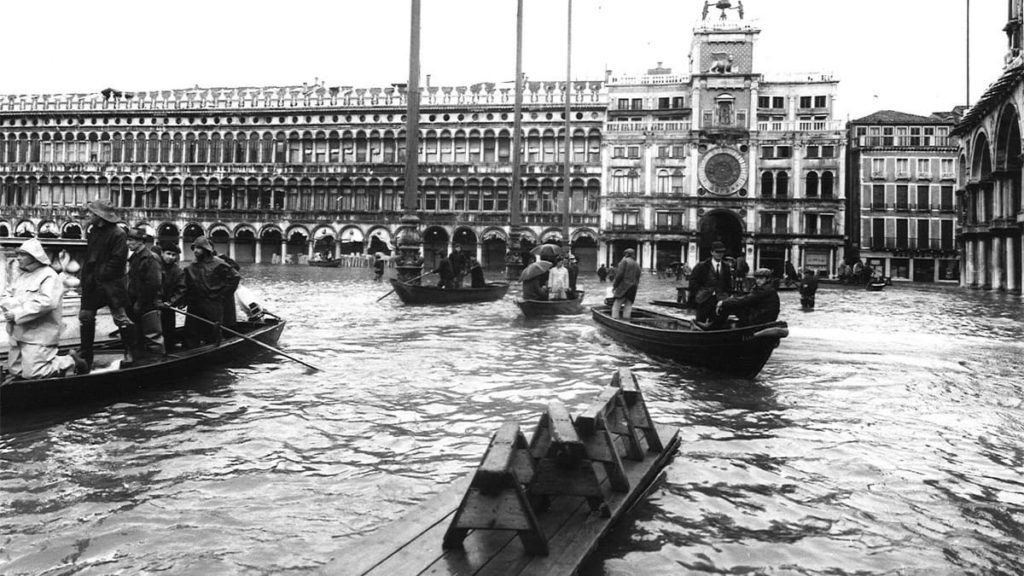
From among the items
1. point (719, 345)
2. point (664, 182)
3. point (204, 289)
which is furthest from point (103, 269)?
point (664, 182)

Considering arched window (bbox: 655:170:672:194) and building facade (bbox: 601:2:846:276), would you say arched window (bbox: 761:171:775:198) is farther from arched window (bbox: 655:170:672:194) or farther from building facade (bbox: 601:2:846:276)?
arched window (bbox: 655:170:672:194)

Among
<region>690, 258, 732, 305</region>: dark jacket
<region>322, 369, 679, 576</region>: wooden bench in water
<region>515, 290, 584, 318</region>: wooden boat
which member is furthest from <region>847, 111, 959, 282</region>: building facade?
<region>322, 369, 679, 576</region>: wooden bench in water

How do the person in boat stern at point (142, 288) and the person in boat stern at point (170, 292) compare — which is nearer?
the person in boat stern at point (142, 288)

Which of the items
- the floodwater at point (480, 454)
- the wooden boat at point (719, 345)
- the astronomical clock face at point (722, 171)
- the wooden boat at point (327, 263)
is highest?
the astronomical clock face at point (722, 171)

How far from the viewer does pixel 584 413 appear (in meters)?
4.42

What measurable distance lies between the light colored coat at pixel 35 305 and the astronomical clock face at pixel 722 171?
5168 cm

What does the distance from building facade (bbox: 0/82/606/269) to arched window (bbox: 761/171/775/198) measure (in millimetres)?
11773

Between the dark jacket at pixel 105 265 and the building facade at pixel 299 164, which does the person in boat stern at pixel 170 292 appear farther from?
the building facade at pixel 299 164

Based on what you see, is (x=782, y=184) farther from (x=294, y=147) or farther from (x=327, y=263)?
(x=294, y=147)

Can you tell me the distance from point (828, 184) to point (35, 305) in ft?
179

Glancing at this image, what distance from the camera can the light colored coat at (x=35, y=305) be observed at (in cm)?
699

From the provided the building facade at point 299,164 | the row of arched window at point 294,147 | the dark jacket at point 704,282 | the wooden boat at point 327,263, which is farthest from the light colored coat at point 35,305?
the row of arched window at point 294,147

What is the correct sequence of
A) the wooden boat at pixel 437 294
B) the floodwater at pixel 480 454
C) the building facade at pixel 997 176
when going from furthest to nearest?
the building facade at pixel 997 176, the wooden boat at pixel 437 294, the floodwater at pixel 480 454

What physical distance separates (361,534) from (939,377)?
8693 mm
